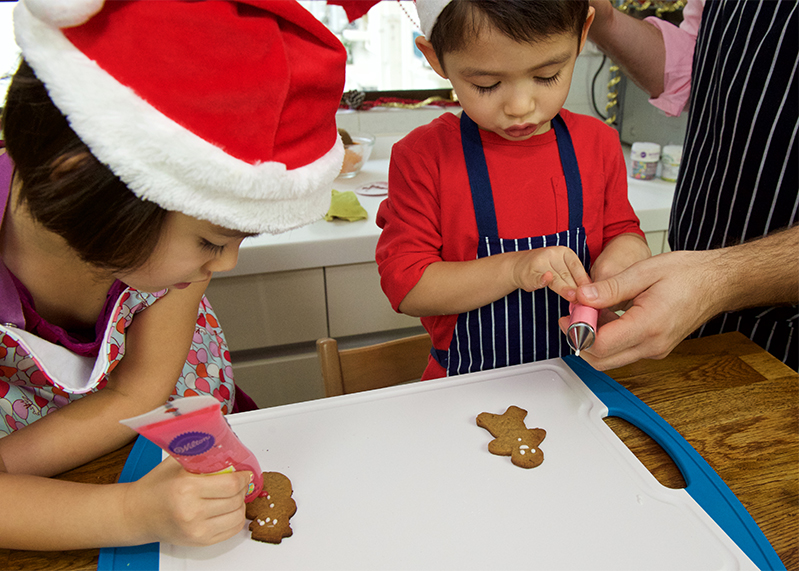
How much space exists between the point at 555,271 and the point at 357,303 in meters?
0.76

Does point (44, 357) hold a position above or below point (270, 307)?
above

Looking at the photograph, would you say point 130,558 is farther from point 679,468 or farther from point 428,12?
point 428,12

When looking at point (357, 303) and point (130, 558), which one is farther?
point (357, 303)

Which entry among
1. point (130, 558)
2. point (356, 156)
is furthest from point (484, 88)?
point (356, 156)

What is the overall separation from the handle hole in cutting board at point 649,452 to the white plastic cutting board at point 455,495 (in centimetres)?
3

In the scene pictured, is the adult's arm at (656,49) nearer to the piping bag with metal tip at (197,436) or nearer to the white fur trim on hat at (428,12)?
the white fur trim on hat at (428,12)

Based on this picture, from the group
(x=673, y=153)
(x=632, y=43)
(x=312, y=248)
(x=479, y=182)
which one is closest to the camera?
(x=479, y=182)

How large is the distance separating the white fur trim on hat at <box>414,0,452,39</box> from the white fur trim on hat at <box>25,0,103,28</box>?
1.37ft

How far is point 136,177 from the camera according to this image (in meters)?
0.47

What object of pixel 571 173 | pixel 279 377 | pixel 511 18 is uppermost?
pixel 511 18

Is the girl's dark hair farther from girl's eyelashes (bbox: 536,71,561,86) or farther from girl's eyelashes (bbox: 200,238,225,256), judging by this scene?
girl's eyelashes (bbox: 536,71,561,86)

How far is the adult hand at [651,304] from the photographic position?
2.43 feet

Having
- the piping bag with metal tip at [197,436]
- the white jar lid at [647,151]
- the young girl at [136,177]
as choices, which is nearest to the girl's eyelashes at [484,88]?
the young girl at [136,177]

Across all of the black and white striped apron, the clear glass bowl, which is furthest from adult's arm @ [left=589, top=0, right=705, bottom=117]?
the clear glass bowl
